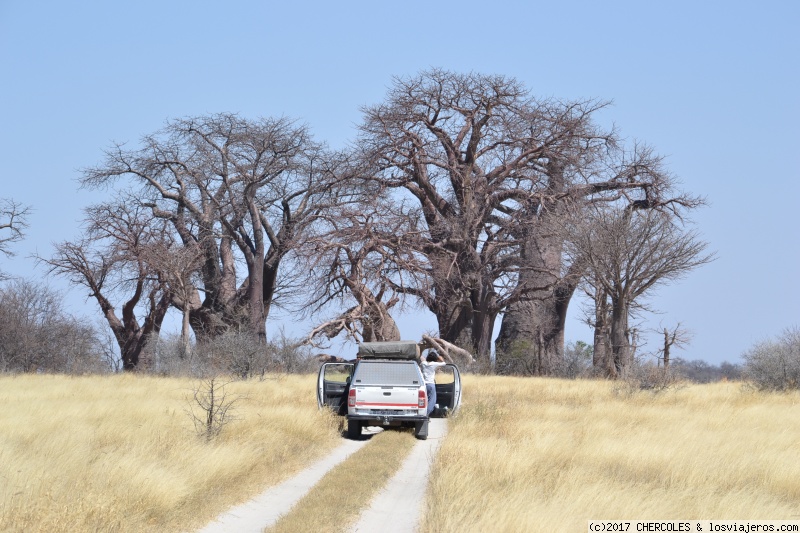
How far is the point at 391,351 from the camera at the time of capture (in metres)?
17.9

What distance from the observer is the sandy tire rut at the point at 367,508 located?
8688mm

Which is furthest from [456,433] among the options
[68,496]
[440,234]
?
[440,234]

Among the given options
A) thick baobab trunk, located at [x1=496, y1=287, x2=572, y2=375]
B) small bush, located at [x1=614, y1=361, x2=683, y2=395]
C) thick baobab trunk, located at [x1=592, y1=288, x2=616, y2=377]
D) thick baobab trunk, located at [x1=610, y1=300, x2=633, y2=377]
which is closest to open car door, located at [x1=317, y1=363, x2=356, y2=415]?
small bush, located at [x1=614, y1=361, x2=683, y2=395]

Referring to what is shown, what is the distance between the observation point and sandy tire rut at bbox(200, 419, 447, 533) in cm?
869

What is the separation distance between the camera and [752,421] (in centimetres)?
1689

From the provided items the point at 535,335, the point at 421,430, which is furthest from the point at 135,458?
the point at 535,335

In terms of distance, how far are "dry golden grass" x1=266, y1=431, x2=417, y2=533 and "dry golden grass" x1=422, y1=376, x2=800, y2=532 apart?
0.74m

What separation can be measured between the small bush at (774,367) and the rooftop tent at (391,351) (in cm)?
1150

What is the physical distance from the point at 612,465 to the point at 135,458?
6211mm

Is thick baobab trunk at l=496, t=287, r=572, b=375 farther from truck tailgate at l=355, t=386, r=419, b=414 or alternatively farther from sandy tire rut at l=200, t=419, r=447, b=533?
sandy tire rut at l=200, t=419, r=447, b=533

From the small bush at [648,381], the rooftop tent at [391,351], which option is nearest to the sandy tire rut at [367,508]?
the rooftop tent at [391,351]

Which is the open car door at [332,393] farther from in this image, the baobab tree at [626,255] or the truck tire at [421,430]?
the baobab tree at [626,255]

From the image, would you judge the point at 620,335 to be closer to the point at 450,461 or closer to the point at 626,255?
the point at 626,255

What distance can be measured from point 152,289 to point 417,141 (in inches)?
461
